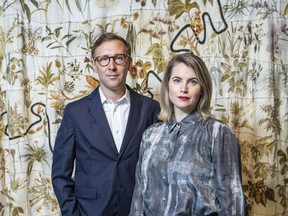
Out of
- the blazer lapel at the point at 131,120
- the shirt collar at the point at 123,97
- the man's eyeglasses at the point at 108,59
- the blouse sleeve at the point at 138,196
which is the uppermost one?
the man's eyeglasses at the point at 108,59

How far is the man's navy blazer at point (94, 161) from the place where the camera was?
5.08 ft

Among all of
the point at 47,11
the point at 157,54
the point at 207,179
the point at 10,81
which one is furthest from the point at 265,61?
the point at 10,81

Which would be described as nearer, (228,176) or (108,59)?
(228,176)

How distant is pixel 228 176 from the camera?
125 centimetres

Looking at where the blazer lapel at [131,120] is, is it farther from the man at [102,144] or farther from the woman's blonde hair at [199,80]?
the woman's blonde hair at [199,80]

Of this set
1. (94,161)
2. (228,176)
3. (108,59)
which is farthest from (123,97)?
(228,176)

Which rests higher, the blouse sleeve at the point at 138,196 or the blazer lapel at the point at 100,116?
the blazer lapel at the point at 100,116

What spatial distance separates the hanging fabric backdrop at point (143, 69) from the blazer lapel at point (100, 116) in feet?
1.05

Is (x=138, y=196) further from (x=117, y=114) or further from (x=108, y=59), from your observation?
(x=108, y=59)

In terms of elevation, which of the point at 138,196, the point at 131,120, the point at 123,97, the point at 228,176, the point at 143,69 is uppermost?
the point at 143,69

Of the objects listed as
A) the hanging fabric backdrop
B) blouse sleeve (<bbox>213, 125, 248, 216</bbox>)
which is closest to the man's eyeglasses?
the hanging fabric backdrop

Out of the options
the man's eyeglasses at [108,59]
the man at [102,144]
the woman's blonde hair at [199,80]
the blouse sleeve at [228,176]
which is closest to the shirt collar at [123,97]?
the man at [102,144]

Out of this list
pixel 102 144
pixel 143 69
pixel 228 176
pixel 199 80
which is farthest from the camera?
pixel 143 69

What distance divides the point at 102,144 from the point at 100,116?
125 mm
